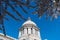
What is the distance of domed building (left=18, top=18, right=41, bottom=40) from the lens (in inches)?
1436

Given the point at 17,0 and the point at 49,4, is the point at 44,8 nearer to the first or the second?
the point at 49,4

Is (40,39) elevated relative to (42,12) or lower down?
elevated

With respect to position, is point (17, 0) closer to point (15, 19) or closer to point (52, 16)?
point (15, 19)

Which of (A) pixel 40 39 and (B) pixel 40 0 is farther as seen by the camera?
(A) pixel 40 39

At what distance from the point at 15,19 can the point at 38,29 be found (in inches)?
1398

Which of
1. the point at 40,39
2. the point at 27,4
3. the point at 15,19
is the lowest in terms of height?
the point at 15,19

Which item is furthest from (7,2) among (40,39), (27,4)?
(40,39)

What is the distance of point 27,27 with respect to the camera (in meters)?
37.7

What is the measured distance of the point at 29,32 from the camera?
121 feet

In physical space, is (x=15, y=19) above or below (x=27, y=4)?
below

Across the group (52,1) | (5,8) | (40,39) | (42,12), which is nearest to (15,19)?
(5,8)

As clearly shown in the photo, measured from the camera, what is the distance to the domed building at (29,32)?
120ft

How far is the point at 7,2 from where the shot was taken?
312cm

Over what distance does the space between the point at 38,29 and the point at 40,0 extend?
35.5m
